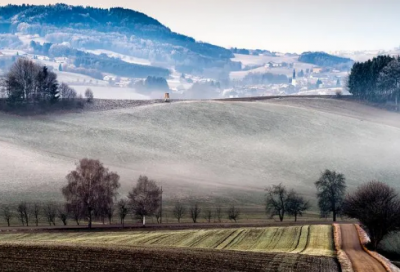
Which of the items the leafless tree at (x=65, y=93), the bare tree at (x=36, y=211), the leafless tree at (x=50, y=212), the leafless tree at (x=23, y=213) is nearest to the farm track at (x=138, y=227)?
the leafless tree at (x=50, y=212)

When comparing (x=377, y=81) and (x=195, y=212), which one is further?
(x=377, y=81)

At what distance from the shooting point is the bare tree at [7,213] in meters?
73.6

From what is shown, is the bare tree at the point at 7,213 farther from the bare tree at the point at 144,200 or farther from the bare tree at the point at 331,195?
the bare tree at the point at 331,195

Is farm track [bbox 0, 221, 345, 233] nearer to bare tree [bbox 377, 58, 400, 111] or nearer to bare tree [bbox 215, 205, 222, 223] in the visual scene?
bare tree [bbox 215, 205, 222, 223]

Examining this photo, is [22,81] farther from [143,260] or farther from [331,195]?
[143,260]

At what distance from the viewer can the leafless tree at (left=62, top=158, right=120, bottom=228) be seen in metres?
73.8

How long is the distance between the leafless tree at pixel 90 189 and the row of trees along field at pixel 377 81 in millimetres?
114974

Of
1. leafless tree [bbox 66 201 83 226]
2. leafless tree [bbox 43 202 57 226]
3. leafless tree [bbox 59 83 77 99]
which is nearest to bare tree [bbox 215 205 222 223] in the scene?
leafless tree [bbox 66 201 83 226]

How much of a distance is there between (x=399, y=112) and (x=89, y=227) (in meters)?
113

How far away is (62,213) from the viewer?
75.4 m

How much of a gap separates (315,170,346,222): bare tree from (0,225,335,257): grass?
57.7ft

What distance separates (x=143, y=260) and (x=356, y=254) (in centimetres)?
1781

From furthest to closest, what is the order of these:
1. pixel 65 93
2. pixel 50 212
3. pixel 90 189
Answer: pixel 65 93 < pixel 50 212 < pixel 90 189

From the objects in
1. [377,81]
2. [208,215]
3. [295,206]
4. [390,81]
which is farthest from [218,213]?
[377,81]
